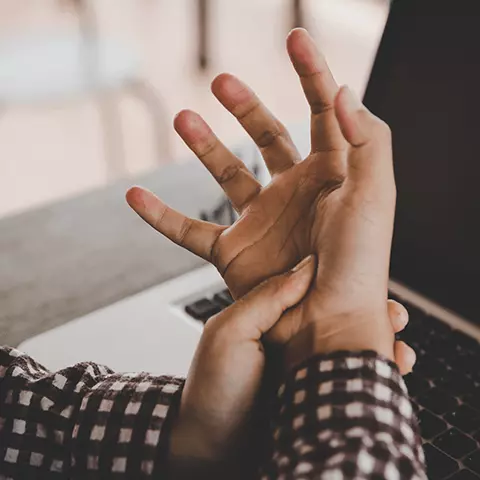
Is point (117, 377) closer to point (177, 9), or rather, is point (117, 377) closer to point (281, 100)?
point (281, 100)

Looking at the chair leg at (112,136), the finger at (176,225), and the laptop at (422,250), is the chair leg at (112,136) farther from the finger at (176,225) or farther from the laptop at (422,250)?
the finger at (176,225)

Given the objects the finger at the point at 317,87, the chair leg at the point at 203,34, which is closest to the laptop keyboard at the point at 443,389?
the finger at the point at 317,87

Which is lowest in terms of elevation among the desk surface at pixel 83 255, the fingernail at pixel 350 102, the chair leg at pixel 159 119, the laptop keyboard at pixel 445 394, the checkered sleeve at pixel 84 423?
the chair leg at pixel 159 119

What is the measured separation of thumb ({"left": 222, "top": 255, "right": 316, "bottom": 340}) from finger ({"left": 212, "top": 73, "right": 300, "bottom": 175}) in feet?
0.39

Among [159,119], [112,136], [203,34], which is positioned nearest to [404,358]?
[159,119]

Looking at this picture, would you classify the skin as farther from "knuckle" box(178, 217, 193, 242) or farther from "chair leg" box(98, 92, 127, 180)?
"chair leg" box(98, 92, 127, 180)

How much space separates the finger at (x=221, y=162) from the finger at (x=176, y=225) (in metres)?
0.03

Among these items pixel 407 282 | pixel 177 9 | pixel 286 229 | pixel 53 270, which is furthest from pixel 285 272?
pixel 177 9

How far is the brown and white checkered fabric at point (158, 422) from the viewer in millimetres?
395

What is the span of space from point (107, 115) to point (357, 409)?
2153 mm

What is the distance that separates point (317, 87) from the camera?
51cm

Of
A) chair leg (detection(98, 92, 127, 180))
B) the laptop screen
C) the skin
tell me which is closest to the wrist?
the skin

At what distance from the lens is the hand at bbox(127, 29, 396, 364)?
0.45 metres

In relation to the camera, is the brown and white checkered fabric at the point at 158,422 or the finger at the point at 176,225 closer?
the brown and white checkered fabric at the point at 158,422
